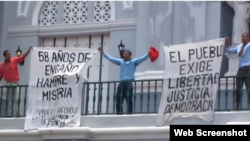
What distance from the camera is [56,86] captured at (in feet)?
48.1

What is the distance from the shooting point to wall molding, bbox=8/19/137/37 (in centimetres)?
1755

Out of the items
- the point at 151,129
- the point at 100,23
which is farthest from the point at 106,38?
the point at 151,129

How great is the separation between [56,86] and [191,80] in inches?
103

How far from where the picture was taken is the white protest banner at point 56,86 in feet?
47.5

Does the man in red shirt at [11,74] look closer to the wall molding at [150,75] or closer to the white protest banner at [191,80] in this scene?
the wall molding at [150,75]

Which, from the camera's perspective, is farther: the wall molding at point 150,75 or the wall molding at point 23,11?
the wall molding at point 23,11

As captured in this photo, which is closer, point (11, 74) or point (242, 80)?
point (242, 80)

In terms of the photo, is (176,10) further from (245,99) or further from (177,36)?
(245,99)

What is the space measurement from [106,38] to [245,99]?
414cm

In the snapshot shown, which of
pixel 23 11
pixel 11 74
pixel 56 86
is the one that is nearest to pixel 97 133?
pixel 56 86

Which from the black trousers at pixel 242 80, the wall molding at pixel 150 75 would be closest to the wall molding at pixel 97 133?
the black trousers at pixel 242 80

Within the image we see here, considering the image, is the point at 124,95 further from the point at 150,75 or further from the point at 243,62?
the point at 243,62

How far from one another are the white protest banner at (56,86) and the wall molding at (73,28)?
2902 millimetres

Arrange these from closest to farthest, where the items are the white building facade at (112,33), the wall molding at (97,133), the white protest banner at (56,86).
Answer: the wall molding at (97,133) → the white building facade at (112,33) → the white protest banner at (56,86)
